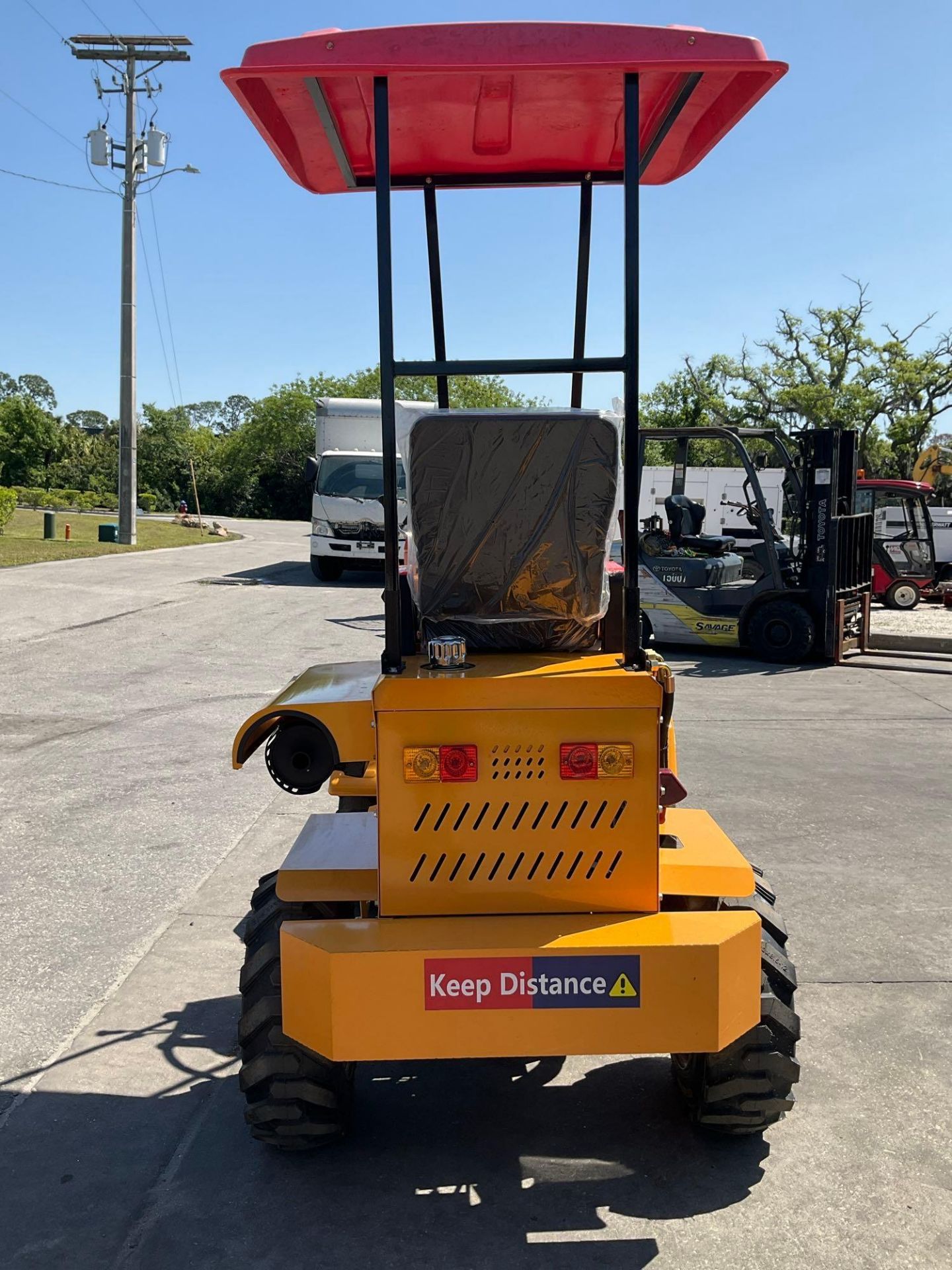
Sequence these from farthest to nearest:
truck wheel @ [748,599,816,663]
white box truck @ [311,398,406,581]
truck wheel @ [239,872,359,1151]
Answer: white box truck @ [311,398,406,581], truck wheel @ [748,599,816,663], truck wheel @ [239,872,359,1151]

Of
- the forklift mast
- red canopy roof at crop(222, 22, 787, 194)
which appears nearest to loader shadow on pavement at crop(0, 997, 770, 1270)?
red canopy roof at crop(222, 22, 787, 194)

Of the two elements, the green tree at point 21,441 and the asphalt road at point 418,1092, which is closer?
the asphalt road at point 418,1092

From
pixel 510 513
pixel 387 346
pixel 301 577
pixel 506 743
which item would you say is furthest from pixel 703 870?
pixel 301 577

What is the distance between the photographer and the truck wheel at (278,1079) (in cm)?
324

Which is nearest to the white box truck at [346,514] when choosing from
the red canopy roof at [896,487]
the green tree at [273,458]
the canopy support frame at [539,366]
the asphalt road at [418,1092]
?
the red canopy roof at [896,487]

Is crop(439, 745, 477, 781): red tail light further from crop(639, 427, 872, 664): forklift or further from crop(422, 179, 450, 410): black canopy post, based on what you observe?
crop(639, 427, 872, 664): forklift

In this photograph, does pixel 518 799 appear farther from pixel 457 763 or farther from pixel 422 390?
pixel 422 390

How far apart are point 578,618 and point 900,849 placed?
388 centimetres

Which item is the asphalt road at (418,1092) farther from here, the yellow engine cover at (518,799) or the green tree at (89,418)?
the green tree at (89,418)

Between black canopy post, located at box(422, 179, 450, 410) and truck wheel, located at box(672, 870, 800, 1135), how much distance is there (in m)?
2.18

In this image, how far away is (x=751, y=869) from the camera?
3.63 m

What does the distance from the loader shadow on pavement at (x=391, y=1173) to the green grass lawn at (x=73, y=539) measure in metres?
19.4

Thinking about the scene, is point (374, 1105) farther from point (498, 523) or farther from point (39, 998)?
point (498, 523)

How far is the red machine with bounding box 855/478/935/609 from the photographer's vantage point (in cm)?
2033
